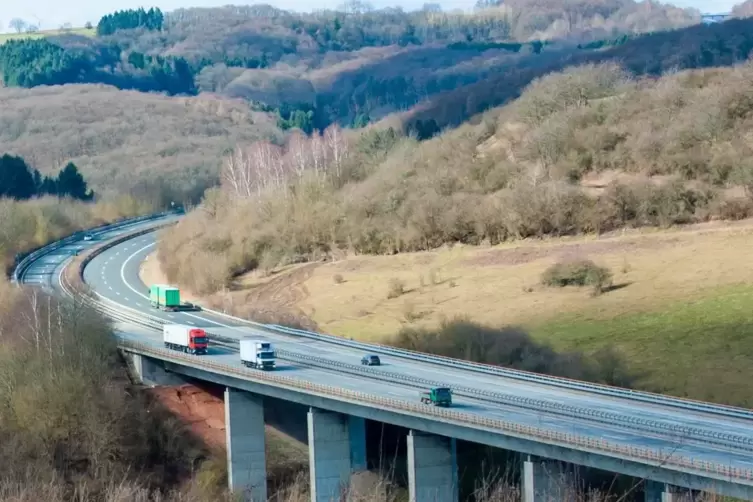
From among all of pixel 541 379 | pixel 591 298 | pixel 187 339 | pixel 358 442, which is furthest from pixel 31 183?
pixel 541 379

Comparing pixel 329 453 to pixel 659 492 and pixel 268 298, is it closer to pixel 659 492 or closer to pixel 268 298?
pixel 659 492

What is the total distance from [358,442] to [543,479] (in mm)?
12472

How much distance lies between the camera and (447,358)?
196 ft

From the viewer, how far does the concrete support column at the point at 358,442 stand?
5228 centimetres

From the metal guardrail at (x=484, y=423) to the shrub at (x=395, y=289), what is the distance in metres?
20.2

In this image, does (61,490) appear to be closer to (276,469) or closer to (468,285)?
(276,469)

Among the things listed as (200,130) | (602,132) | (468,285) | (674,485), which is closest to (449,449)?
(674,485)

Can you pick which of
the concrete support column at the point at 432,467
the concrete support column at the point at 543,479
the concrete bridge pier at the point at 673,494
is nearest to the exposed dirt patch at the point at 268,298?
the concrete support column at the point at 432,467

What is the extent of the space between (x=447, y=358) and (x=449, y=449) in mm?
13070

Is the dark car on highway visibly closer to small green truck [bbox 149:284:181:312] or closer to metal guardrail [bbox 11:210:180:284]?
small green truck [bbox 149:284:181:312]

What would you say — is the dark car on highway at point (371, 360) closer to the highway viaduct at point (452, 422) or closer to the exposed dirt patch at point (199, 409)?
the highway viaduct at point (452, 422)

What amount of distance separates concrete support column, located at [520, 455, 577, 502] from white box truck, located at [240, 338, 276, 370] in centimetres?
1693

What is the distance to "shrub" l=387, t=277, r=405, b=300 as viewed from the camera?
7906 cm

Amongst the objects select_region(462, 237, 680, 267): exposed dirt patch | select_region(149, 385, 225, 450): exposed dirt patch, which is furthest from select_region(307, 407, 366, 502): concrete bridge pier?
select_region(462, 237, 680, 267): exposed dirt patch
